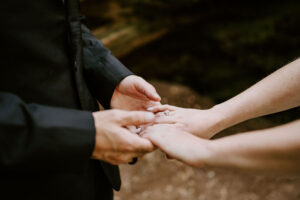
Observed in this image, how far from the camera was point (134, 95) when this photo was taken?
1349 millimetres

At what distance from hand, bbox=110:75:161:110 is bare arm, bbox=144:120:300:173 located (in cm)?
24

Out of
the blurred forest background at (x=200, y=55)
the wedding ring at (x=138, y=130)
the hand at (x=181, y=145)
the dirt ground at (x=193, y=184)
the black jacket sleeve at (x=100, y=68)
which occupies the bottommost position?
the dirt ground at (x=193, y=184)

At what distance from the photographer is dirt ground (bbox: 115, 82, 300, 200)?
2633 millimetres

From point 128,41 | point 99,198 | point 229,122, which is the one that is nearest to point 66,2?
point 99,198

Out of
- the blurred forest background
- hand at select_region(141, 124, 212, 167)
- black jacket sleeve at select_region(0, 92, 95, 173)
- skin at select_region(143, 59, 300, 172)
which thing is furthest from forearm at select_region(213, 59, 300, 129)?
the blurred forest background

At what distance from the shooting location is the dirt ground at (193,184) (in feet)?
8.64

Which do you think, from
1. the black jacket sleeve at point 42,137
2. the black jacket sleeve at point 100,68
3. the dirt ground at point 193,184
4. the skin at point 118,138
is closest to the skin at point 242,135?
the skin at point 118,138

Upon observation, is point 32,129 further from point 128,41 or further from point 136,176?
point 128,41

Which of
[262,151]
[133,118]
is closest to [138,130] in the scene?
[133,118]

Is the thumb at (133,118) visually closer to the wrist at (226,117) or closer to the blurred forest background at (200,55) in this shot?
the wrist at (226,117)

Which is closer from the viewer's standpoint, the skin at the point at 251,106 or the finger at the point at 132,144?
the finger at the point at 132,144

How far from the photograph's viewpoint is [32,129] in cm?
86

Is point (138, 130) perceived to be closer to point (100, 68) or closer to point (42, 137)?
point (100, 68)

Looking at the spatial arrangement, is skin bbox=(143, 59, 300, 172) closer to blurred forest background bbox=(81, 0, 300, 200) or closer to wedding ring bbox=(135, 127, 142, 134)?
wedding ring bbox=(135, 127, 142, 134)
